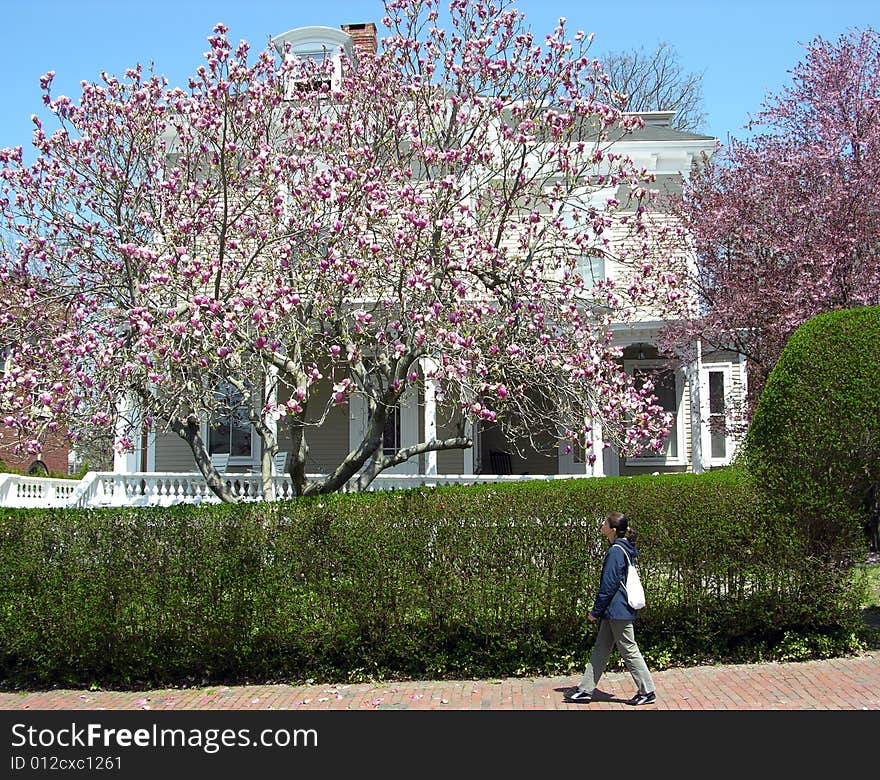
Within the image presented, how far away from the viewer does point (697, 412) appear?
16688 mm

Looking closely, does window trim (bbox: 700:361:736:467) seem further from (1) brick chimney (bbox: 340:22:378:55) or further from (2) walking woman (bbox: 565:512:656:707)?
(1) brick chimney (bbox: 340:22:378:55)

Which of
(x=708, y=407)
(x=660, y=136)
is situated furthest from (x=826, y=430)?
(x=660, y=136)

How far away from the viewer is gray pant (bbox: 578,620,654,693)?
6.56 m

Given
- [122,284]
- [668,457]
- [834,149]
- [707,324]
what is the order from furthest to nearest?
[668,457] < [707,324] < [834,149] < [122,284]

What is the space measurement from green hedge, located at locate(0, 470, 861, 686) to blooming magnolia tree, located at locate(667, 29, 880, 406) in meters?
6.16

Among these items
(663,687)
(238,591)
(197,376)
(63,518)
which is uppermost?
(197,376)

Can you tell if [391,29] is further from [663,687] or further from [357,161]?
[663,687]

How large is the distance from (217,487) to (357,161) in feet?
13.0

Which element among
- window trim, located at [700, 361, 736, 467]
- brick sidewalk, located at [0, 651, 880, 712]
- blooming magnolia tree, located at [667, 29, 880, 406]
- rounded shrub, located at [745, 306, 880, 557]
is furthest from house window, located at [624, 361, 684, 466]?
brick sidewalk, located at [0, 651, 880, 712]

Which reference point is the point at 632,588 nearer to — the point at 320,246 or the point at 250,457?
the point at 320,246

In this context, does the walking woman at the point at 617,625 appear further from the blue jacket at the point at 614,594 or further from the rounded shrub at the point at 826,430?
the rounded shrub at the point at 826,430

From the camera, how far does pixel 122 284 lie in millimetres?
9359

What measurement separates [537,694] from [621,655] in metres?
0.86

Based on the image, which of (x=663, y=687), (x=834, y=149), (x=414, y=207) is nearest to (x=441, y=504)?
(x=663, y=687)
